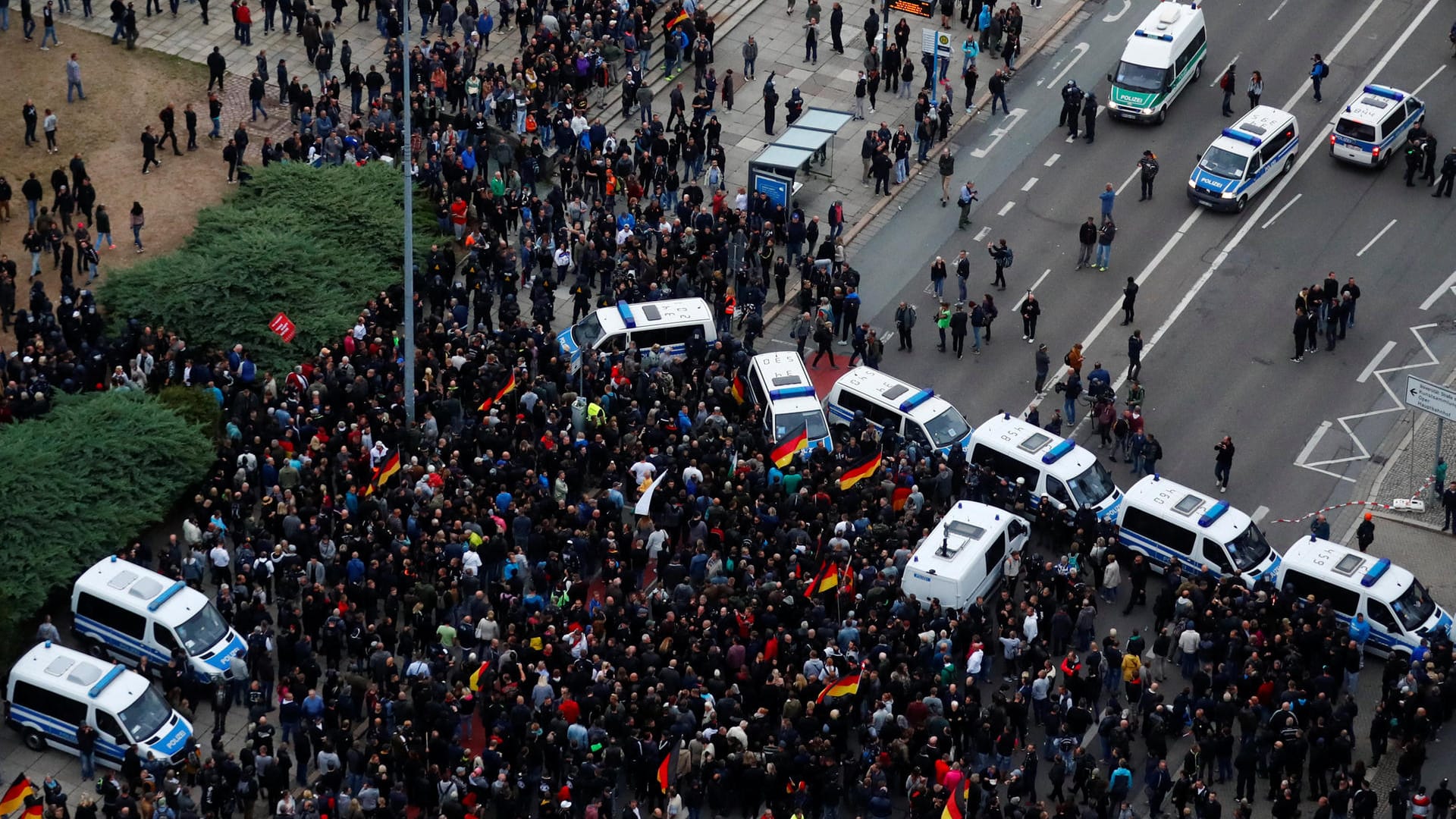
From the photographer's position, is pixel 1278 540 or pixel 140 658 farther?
pixel 1278 540

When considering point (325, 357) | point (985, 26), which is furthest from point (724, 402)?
point (985, 26)

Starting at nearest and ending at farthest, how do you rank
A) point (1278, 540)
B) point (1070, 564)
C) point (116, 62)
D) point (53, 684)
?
point (53, 684), point (1070, 564), point (1278, 540), point (116, 62)

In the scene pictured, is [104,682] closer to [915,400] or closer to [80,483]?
[80,483]

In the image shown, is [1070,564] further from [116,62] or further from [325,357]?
[116,62]

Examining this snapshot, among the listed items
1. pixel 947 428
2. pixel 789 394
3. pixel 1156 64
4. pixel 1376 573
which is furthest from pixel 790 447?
pixel 1156 64

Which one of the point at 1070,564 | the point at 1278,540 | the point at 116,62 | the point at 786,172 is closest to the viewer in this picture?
the point at 1070,564
